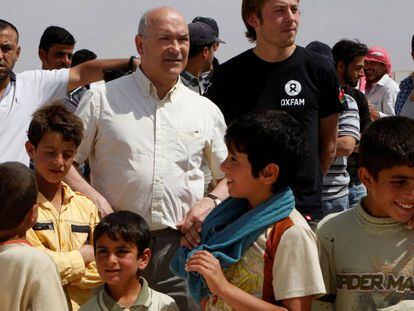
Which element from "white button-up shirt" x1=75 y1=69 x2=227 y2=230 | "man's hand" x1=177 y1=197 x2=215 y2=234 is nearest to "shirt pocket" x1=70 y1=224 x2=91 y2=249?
"white button-up shirt" x1=75 y1=69 x2=227 y2=230

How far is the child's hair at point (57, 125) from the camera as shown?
4.64m

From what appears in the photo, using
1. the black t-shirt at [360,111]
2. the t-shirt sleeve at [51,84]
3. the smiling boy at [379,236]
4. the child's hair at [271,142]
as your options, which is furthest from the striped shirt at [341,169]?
the child's hair at [271,142]

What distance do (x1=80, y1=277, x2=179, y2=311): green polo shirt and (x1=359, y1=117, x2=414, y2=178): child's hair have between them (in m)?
1.25

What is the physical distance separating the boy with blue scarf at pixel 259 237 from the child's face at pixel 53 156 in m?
1.11

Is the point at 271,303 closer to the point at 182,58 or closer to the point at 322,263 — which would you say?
the point at 322,263

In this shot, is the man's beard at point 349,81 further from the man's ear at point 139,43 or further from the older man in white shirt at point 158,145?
the man's ear at point 139,43

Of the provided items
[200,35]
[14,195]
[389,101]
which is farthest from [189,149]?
[389,101]

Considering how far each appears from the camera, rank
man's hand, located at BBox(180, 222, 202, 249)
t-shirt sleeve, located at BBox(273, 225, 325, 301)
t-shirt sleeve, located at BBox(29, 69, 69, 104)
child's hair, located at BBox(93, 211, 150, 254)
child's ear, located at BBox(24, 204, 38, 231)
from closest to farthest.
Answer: t-shirt sleeve, located at BBox(273, 225, 325, 301) < child's ear, located at BBox(24, 204, 38, 231) < man's hand, located at BBox(180, 222, 202, 249) < child's hair, located at BBox(93, 211, 150, 254) < t-shirt sleeve, located at BBox(29, 69, 69, 104)

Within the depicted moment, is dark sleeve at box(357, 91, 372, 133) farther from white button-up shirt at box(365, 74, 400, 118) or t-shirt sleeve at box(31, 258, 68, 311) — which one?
t-shirt sleeve at box(31, 258, 68, 311)

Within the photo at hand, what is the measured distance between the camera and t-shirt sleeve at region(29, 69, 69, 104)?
599 centimetres

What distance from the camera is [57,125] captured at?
464cm

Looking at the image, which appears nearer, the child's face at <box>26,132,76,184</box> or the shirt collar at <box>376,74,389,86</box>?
the child's face at <box>26,132,76,184</box>

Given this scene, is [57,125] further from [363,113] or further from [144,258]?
[363,113]

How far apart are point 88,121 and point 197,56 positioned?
2.15 m
